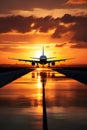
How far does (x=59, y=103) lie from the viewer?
22562 mm

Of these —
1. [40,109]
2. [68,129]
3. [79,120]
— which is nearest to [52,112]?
[40,109]

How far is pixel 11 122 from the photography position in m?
15.8

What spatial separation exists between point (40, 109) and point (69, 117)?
10.3 ft

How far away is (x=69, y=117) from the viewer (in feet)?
55.9

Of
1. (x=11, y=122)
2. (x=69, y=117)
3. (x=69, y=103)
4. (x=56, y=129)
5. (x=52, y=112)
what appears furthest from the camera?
(x=69, y=103)

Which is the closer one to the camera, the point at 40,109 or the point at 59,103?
the point at 40,109

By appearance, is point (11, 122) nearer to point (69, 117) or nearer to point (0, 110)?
point (69, 117)

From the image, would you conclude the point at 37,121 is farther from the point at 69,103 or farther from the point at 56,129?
the point at 69,103

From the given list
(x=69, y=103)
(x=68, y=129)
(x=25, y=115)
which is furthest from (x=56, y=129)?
(x=69, y=103)

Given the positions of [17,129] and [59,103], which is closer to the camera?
[17,129]

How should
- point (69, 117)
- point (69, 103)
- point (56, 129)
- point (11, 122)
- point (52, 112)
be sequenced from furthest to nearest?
point (69, 103) < point (52, 112) < point (69, 117) < point (11, 122) < point (56, 129)

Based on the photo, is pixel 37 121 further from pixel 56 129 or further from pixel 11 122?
pixel 56 129

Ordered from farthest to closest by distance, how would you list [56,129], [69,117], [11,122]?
[69,117] → [11,122] → [56,129]

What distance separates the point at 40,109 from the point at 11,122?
432 centimetres
